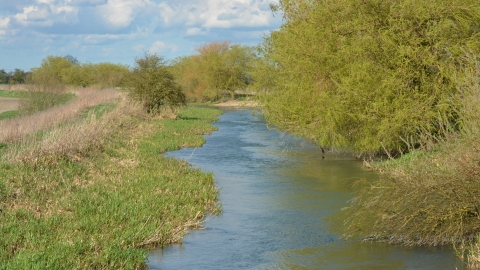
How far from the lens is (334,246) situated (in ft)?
36.0

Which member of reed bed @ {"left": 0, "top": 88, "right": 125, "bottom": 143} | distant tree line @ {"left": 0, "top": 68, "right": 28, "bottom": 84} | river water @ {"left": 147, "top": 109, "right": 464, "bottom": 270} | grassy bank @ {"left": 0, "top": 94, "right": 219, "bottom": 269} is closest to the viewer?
grassy bank @ {"left": 0, "top": 94, "right": 219, "bottom": 269}

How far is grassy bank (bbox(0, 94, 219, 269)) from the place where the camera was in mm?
9289

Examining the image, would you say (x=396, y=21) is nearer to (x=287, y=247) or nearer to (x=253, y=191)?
(x=253, y=191)

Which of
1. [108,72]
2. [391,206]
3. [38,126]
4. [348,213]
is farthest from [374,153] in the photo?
[108,72]

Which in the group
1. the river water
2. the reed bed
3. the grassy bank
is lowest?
the river water

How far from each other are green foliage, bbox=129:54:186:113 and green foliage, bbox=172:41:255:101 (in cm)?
3395

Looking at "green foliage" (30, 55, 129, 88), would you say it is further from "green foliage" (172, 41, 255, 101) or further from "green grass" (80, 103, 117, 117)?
"green grass" (80, 103, 117, 117)

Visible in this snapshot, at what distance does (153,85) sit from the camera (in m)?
37.9

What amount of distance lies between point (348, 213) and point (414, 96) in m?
6.36

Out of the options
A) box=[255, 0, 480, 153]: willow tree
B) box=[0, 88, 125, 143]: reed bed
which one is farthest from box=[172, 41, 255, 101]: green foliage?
box=[255, 0, 480, 153]: willow tree

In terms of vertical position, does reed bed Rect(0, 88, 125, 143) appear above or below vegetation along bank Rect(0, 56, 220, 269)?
above

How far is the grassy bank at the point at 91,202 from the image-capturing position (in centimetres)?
929

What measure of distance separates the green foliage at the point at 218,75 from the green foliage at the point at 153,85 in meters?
34.0

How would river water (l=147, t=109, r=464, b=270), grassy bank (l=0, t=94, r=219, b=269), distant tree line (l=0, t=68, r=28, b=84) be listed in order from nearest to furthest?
1. grassy bank (l=0, t=94, r=219, b=269)
2. river water (l=147, t=109, r=464, b=270)
3. distant tree line (l=0, t=68, r=28, b=84)
